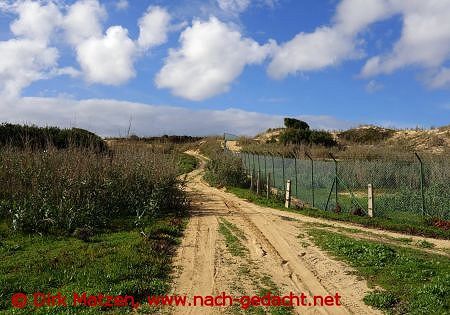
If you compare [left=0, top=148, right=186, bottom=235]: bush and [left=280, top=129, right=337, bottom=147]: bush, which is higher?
[left=280, top=129, right=337, bottom=147]: bush

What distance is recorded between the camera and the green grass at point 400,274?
23.5 feet

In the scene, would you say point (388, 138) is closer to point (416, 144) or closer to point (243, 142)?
point (416, 144)

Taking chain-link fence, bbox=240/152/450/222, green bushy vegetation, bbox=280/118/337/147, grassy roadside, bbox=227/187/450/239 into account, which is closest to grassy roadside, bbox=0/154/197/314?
grassy roadside, bbox=227/187/450/239

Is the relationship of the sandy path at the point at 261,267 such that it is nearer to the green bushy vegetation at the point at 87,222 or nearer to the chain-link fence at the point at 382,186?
the green bushy vegetation at the point at 87,222

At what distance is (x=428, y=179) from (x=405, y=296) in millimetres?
14684

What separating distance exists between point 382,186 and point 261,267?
1381cm

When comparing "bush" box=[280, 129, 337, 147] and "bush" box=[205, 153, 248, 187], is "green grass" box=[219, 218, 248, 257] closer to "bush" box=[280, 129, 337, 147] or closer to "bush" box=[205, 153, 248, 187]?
"bush" box=[205, 153, 248, 187]

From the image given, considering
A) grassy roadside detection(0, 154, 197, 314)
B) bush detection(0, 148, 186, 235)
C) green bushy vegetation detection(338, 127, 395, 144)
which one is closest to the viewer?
grassy roadside detection(0, 154, 197, 314)

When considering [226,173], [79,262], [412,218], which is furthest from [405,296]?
[226,173]

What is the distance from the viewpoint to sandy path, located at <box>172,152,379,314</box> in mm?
7816

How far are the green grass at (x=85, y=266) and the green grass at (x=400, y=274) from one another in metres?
3.70

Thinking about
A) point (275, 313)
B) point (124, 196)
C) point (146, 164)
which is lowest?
point (275, 313)

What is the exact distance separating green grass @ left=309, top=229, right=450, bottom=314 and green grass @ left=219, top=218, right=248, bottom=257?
2002 mm

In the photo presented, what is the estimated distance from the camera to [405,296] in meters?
7.57
